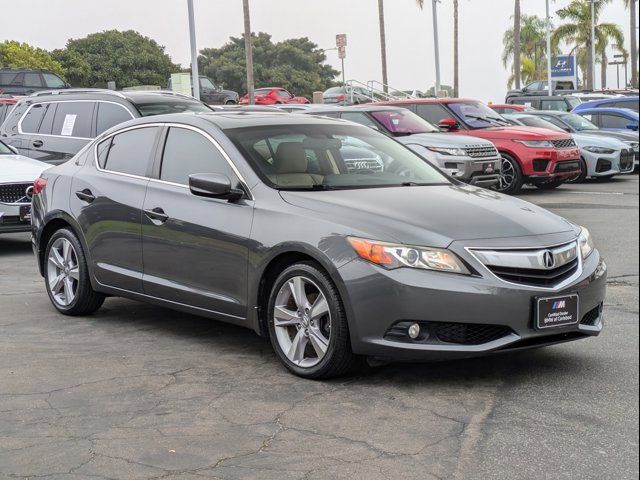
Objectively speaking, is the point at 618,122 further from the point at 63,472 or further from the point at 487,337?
the point at 63,472

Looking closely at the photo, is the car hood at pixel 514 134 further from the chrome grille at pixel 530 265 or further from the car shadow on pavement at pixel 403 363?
the chrome grille at pixel 530 265

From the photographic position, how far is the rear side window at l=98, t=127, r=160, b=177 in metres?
7.24

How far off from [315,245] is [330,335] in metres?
0.49

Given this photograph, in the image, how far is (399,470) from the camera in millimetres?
4305

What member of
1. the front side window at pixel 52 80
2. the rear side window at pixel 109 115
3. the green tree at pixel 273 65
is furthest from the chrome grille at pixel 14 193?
the green tree at pixel 273 65

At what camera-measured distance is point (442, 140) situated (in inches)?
658

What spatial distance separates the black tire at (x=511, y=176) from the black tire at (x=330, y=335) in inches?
513

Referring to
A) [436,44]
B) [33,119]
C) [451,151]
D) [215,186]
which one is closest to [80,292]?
[215,186]

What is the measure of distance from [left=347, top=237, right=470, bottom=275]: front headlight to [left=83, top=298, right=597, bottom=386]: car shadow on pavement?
2.33 feet

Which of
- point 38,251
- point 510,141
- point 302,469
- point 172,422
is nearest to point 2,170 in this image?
point 38,251

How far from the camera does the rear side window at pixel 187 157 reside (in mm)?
6617

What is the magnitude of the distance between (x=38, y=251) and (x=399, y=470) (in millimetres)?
4619

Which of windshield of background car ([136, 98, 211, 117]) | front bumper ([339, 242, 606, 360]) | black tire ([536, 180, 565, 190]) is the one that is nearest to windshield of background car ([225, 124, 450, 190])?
front bumper ([339, 242, 606, 360])

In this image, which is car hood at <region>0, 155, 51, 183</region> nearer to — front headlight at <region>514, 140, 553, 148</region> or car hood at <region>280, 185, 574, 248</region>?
car hood at <region>280, 185, 574, 248</region>
